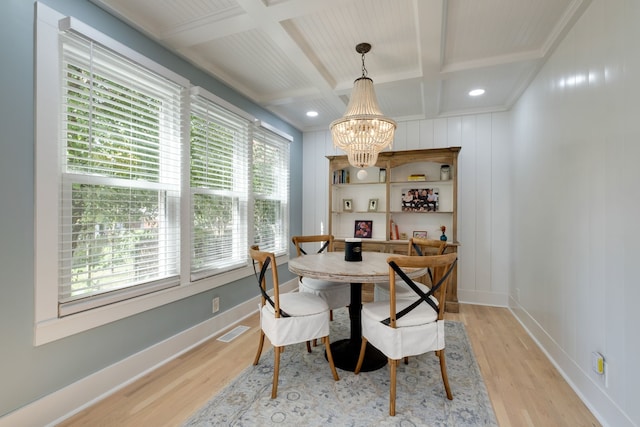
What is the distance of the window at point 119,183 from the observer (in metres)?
1.60

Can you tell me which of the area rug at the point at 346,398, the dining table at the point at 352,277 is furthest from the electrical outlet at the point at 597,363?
the dining table at the point at 352,277

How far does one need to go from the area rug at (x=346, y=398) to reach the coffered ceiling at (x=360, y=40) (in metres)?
2.49

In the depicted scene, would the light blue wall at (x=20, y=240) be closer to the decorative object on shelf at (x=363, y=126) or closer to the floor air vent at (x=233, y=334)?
the floor air vent at (x=233, y=334)

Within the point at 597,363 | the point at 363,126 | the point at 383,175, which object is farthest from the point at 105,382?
the point at 383,175

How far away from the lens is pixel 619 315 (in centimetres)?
150

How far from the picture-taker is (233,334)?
2807 millimetres

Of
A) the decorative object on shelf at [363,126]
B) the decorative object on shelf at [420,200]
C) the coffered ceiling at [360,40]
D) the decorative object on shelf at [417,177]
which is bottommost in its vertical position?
the decorative object on shelf at [420,200]

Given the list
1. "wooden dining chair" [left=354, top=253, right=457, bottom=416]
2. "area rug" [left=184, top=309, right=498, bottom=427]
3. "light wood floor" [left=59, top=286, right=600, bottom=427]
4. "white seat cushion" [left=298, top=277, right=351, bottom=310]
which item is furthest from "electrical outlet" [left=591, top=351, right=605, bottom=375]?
"white seat cushion" [left=298, top=277, right=351, bottom=310]

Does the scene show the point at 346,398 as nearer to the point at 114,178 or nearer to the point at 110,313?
the point at 110,313

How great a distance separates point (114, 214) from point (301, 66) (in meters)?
1.95

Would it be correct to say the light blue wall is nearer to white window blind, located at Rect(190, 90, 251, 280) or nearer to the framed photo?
white window blind, located at Rect(190, 90, 251, 280)

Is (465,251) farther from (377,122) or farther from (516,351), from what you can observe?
(377,122)

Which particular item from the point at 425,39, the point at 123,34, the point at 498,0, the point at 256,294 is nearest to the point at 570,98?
the point at 498,0

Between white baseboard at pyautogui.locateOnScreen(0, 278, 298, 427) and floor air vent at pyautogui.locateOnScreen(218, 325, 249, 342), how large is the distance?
115mm
